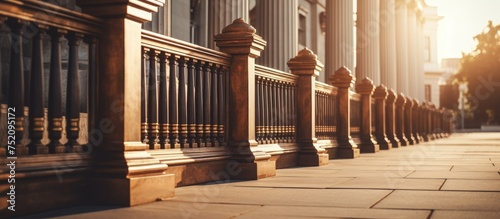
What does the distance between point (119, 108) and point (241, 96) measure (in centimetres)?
252

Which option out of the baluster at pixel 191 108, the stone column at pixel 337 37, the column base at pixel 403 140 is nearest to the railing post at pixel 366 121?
the stone column at pixel 337 37

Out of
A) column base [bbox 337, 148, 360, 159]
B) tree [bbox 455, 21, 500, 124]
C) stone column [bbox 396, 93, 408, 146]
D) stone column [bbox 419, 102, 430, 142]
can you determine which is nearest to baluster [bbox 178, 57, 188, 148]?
column base [bbox 337, 148, 360, 159]

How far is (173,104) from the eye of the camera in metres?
5.98

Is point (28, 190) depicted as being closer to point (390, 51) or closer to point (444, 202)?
point (444, 202)

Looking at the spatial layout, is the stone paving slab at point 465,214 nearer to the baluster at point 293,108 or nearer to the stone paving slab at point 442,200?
the stone paving slab at point 442,200

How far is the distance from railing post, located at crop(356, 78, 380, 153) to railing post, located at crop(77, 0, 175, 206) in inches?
409

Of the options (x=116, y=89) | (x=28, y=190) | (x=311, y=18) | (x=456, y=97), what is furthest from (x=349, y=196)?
(x=456, y=97)

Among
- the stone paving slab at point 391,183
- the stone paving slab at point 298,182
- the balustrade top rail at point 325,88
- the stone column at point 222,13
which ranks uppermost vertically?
the stone column at point 222,13

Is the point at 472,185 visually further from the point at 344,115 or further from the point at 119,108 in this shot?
the point at 344,115

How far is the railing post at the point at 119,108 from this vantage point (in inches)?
Result: 184

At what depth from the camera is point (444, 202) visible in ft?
15.3

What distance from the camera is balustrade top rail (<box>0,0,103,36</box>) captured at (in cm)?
405

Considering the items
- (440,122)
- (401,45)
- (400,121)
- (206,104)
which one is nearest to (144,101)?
(206,104)

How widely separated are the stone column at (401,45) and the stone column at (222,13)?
21.1m
